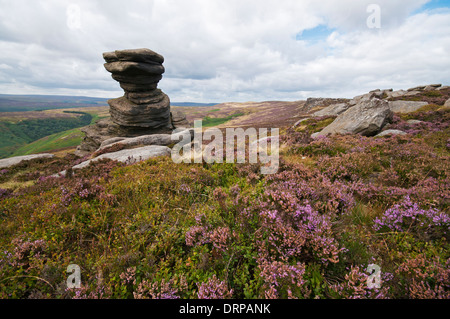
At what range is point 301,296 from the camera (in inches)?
91.0

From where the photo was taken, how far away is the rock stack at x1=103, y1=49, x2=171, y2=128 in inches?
1126

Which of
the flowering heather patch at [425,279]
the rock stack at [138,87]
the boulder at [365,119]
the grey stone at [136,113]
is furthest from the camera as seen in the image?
the grey stone at [136,113]

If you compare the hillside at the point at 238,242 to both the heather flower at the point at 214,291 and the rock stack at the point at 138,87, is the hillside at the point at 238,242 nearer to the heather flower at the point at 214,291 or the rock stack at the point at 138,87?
the heather flower at the point at 214,291

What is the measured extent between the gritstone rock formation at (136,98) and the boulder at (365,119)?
27.4 meters

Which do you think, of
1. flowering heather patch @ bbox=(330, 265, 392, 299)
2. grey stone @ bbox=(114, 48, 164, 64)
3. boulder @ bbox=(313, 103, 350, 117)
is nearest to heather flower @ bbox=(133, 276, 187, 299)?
flowering heather patch @ bbox=(330, 265, 392, 299)

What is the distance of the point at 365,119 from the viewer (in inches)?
511

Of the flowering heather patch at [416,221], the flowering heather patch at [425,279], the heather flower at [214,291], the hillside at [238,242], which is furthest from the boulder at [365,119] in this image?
the heather flower at [214,291]

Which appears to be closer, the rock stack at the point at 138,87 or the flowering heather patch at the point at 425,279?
the flowering heather patch at the point at 425,279

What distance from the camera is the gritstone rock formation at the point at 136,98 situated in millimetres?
28750

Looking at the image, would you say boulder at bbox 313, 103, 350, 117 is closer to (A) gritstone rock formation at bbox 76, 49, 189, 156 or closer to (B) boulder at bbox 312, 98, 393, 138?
(B) boulder at bbox 312, 98, 393, 138

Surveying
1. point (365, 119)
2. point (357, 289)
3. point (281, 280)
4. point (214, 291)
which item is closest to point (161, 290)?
point (214, 291)

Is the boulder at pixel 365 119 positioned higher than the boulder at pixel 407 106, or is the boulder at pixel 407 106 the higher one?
the boulder at pixel 407 106

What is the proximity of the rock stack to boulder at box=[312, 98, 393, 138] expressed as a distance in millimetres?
27391
